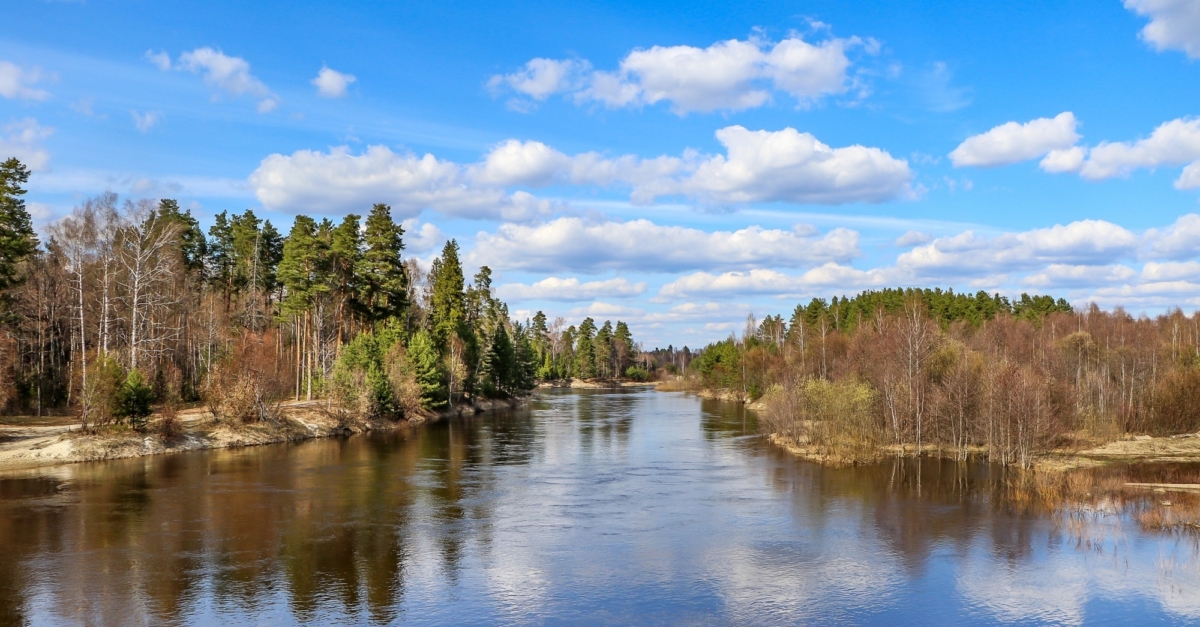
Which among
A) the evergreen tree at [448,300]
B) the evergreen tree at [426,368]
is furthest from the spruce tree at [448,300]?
the evergreen tree at [426,368]

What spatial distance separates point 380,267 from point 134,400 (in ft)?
98.7

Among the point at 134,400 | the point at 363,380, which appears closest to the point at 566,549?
the point at 134,400

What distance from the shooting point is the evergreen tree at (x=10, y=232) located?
161 ft

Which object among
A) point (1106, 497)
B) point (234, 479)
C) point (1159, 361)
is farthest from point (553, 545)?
point (1159, 361)

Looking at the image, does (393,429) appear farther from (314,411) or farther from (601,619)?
(601,619)

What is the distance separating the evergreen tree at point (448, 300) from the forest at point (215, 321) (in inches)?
7.4

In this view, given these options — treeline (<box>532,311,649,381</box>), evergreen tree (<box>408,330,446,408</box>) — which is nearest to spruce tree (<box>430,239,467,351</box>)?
evergreen tree (<box>408,330,446,408</box>)

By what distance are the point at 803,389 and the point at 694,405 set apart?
A: 5538 cm

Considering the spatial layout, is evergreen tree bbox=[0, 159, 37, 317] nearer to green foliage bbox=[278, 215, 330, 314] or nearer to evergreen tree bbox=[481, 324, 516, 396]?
green foliage bbox=[278, 215, 330, 314]

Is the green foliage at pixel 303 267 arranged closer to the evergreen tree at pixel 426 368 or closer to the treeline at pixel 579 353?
the evergreen tree at pixel 426 368

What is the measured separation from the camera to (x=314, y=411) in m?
62.4

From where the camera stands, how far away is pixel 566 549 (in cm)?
2545

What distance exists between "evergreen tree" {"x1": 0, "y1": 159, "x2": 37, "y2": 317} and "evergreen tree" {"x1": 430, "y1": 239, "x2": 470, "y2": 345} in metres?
37.0

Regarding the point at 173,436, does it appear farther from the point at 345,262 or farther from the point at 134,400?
the point at 345,262
